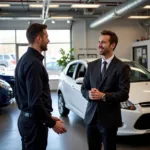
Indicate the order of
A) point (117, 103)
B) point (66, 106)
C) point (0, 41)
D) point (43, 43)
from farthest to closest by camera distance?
1. point (0, 41)
2. point (66, 106)
3. point (117, 103)
4. point (43, 43)

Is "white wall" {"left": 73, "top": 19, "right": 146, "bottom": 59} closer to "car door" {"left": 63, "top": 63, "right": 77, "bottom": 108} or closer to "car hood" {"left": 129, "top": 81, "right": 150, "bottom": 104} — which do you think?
"car door" {"left": 63, "top": 63, "right": 77, "bottom": 108}

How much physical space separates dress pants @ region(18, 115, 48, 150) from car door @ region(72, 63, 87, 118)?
2.71m

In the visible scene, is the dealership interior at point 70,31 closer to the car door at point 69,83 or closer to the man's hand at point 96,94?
the car door at point 69,83

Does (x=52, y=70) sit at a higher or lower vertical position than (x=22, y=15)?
lower

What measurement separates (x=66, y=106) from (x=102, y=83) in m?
3.69

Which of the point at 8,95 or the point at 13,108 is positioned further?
the point at 13,108

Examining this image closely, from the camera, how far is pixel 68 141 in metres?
4.45

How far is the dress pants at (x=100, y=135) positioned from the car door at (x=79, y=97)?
7.14 feet

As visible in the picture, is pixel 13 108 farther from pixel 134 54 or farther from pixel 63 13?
pixel 134 54

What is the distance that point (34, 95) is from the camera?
6.28ft

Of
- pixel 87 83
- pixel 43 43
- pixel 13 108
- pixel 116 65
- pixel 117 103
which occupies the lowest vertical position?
pixel 13 108

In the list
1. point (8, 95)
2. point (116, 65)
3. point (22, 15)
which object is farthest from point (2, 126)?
point (22, 15)

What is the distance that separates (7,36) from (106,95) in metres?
10.3

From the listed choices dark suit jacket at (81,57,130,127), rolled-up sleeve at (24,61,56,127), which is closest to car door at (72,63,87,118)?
dark suit jacket at (81,57,130,127)
